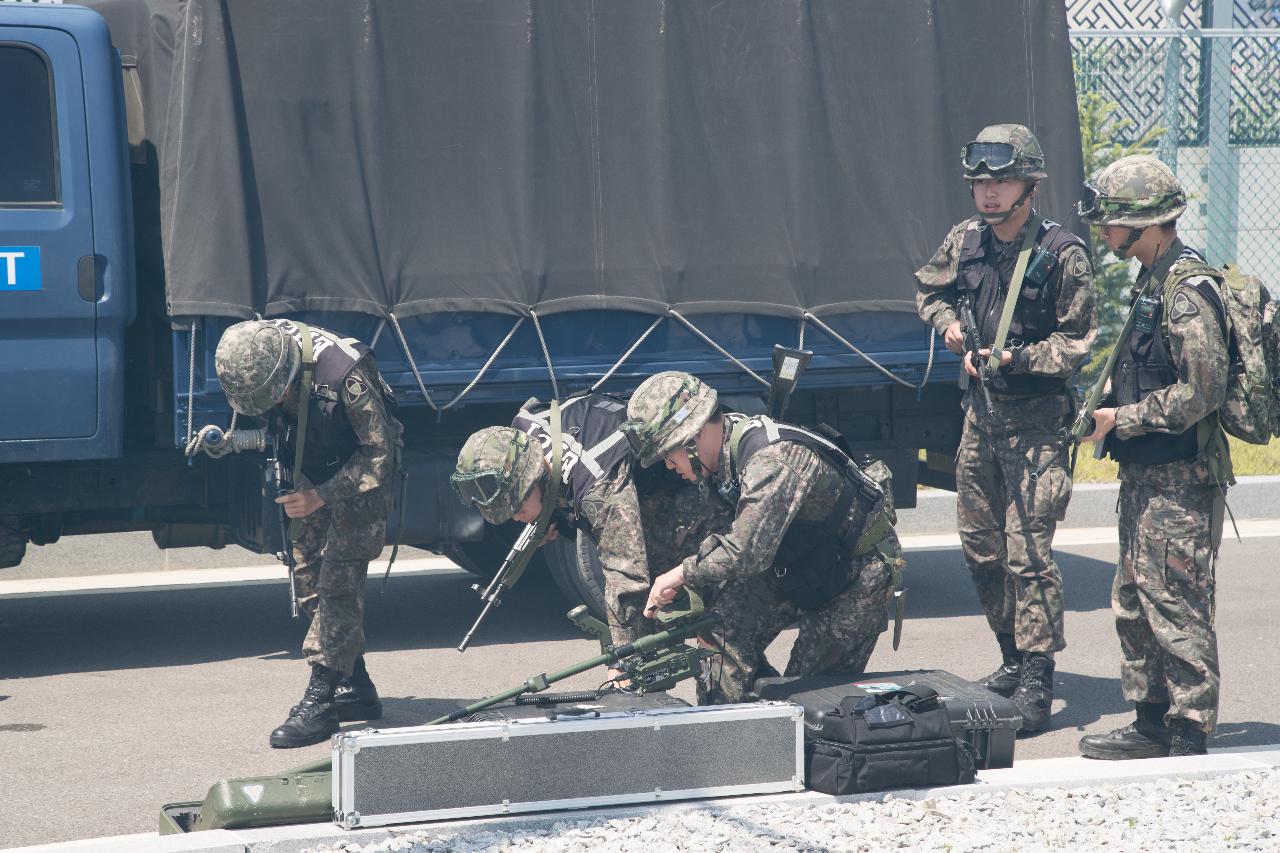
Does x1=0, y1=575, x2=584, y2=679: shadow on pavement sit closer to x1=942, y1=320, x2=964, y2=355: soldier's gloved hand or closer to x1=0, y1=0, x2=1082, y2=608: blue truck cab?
x1=0, y1=0, x2=1082, y2=608: blue truck cab

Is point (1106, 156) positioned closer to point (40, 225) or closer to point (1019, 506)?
point (1019, 506)

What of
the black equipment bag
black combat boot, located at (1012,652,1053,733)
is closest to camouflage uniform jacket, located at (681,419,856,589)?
the black equipment bag

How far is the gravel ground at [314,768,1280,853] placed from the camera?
3928 mm

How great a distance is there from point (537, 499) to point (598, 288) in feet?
7.21

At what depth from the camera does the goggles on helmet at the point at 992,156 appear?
18.4 ft

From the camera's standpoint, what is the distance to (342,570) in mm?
5621

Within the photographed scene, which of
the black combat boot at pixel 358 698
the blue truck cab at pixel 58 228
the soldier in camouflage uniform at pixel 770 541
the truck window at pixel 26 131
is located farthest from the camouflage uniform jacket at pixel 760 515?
the truck window at pixel 26 131

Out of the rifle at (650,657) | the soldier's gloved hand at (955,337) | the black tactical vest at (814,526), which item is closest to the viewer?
the rifle at (650,657)

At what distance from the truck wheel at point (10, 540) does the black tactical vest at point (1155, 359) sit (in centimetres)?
451

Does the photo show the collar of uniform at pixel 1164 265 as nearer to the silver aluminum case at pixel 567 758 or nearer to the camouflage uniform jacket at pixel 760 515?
the camouflage uniform jacket at pixel 760 515

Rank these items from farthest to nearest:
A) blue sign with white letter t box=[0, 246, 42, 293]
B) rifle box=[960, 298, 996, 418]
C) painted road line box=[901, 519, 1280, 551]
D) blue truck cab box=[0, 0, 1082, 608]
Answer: painted road line box=[901, 519, 1280, 551] → blue truck cab box=[0, 0, 1082, 608] → blue sign with white letter t box=[0, 246, 42, 293] → rifle box=[960, 298, 996, 418]

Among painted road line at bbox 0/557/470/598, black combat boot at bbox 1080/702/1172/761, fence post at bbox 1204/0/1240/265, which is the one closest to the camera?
black combat boot at bbox 1080/702/1172/761

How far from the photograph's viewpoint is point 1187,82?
11.9m

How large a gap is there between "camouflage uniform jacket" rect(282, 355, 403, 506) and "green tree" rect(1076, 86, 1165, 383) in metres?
7.65
